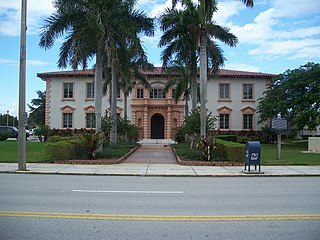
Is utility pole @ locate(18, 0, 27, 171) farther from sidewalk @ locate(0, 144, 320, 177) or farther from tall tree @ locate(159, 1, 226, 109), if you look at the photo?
tall tree @ locate(159, 1, 226, 109)

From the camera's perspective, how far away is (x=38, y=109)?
241ft

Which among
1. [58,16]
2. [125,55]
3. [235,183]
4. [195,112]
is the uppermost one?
[58,16]

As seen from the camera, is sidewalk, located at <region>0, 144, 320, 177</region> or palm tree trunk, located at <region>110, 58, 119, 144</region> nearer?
sidewalk, located at <region>0, 144, 320, 177</region>

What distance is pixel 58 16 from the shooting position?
1894 cm

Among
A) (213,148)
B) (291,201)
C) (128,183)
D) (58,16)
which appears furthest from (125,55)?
(291,201)

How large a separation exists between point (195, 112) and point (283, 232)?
62.6 feet

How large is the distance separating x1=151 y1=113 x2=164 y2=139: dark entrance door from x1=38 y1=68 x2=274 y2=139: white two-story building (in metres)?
1.34

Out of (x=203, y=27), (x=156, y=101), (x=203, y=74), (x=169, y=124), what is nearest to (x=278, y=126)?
(x=203, y=74)

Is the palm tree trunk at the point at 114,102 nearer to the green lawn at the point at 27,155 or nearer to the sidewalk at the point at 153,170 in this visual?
the green lawn at the point at 27,155

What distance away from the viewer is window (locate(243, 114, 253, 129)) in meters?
44.7

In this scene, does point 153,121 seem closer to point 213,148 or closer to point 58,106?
point 58,106

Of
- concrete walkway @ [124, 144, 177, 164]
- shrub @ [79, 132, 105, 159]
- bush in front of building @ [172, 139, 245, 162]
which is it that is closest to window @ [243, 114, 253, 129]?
concrete walkway @ [124, 144, 177, 164]

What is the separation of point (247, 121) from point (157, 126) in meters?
11.6

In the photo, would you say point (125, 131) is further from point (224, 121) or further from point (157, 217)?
point (157, 217)
